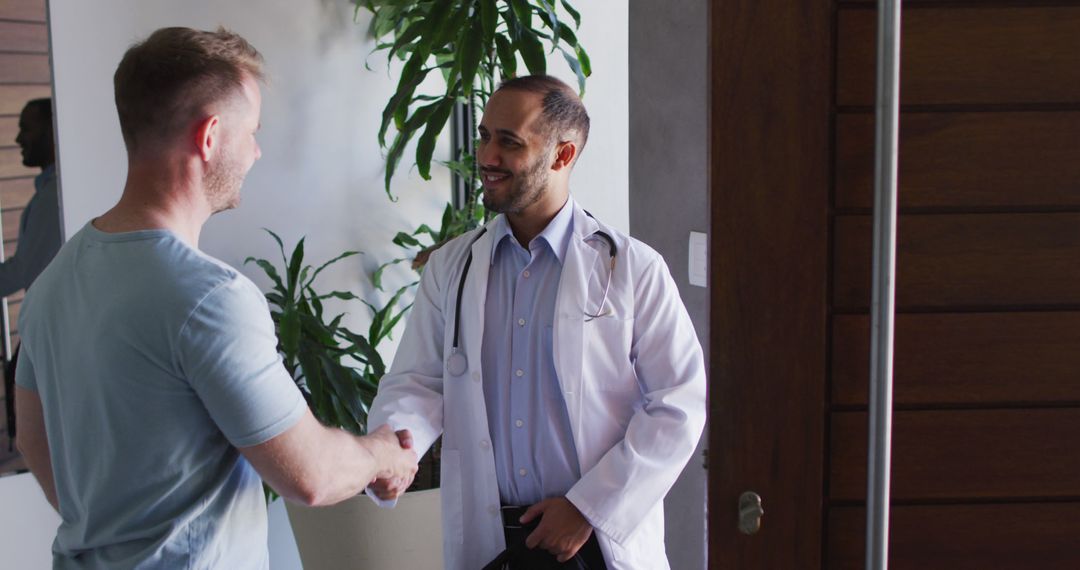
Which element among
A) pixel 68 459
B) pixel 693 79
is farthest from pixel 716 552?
pixel 693 79

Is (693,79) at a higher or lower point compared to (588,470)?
higher

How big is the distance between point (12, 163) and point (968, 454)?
2.46m

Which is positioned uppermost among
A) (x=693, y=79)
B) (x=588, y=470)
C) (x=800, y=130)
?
(x=693, y=79)

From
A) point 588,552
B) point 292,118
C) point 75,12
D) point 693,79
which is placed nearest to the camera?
point 588,552

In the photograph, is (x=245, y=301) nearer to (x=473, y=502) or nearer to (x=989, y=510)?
(x=473, y=502)

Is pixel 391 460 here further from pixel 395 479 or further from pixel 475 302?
pixel 475 302

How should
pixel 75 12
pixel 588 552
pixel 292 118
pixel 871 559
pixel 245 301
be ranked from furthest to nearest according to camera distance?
pixel 292 118 → pixel 75 12 → pixel 588 552 → pixel 245 301 → pixel 871 559

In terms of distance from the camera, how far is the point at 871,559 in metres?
1.05

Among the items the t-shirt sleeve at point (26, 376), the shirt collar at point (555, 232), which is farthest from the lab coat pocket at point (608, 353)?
the t-shirt sleeve at point (26, 376)

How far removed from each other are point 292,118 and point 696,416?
7.18 ft

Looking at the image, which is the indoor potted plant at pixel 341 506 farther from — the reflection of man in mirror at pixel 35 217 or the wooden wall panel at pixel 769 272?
the wooden wall panel at pixel 769 272

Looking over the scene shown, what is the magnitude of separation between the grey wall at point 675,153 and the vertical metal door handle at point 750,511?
3.94 feet

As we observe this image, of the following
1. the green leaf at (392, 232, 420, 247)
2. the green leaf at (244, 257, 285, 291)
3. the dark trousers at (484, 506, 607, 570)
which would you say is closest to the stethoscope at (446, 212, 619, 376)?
the dark trousers at (484, 506, 607, 570)

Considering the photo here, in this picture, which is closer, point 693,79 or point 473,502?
point 473,502
